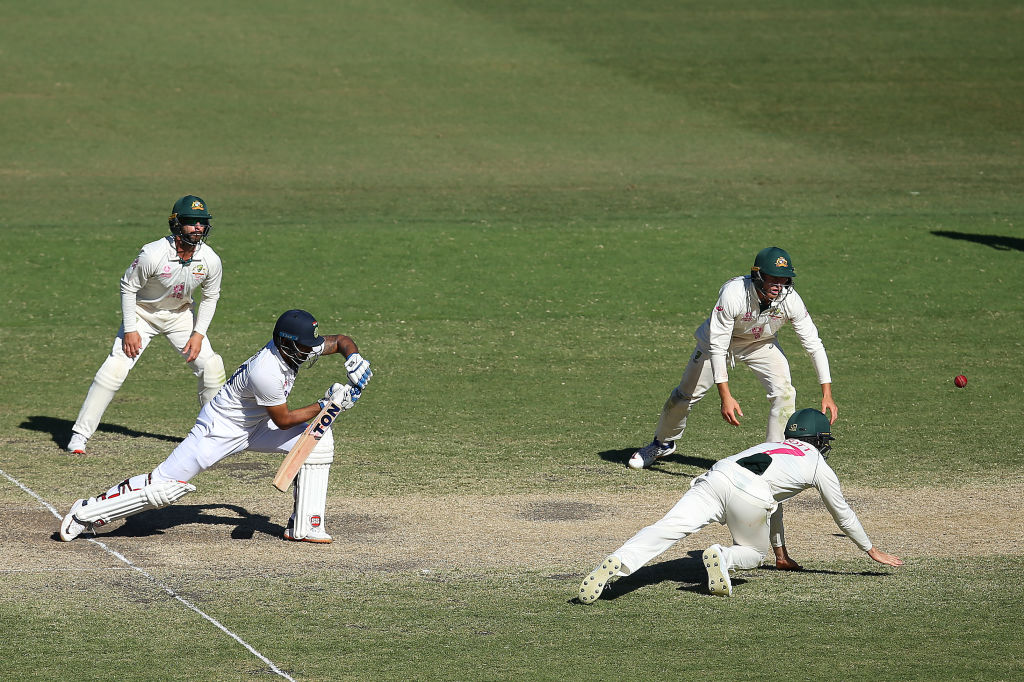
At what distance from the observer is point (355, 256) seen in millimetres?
20641

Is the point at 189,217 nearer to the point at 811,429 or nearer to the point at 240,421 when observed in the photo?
the point at 240,421

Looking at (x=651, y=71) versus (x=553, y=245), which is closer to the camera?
(x=553, y=245)

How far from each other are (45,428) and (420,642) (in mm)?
Result: 6410

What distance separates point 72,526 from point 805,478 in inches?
196

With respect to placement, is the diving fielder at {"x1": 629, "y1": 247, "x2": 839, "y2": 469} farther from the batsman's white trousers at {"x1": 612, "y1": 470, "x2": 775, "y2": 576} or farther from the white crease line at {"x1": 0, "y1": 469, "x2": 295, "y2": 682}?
the white crease line at {"x1": 0, "y1": 469, "x2": 295, "y2": 682}

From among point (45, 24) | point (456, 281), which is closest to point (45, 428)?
point (456, 281)

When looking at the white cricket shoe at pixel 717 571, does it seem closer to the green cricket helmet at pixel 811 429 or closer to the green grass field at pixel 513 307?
the green grass field at pixel 513 307

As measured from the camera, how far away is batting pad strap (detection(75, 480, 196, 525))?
29.5 ft

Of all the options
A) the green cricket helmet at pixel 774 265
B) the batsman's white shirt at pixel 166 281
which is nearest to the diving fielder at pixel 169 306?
the batsman's white shirt at pixel 166 281

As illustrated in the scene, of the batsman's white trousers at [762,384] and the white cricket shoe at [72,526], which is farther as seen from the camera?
the batsman's white trousers at [762,384]

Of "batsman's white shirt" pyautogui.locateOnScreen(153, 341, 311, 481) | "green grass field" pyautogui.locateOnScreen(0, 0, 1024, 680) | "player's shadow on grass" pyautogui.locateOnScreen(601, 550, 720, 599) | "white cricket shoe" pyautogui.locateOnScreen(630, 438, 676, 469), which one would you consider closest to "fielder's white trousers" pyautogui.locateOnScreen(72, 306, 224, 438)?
"green grass field" pyautogui.locateOnScreen(0, 0, 1024, 680)

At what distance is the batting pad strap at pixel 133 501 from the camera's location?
8977mm

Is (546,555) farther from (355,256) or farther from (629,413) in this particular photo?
(355,256)

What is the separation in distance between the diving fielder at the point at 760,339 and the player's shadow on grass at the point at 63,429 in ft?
14.9
